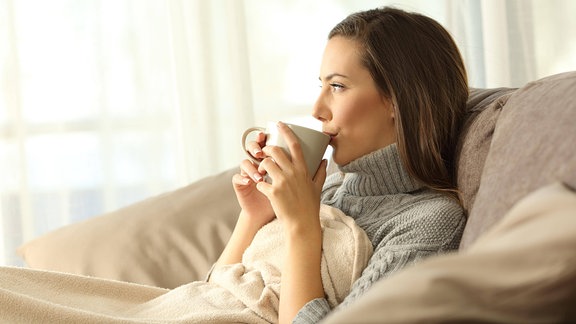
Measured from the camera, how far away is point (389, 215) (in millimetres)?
1677

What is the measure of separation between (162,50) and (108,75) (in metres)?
0.23

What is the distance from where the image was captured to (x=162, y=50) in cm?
360

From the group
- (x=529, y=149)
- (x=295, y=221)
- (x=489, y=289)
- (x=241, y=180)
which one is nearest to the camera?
(x=489, y=289)

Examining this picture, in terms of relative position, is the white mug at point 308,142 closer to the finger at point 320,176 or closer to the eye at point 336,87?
the finger at point 320,176

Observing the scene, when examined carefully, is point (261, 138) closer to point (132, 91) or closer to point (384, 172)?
point (384, 172)

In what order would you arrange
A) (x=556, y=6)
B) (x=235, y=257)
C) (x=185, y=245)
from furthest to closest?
(x=556, y=6), (x=185, y=245), (x=235, y=257)

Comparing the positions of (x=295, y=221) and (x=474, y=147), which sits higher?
(x=474, y=147)

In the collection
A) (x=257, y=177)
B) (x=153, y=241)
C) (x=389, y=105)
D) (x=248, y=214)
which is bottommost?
(x=153, y=241)

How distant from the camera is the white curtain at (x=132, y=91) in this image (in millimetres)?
3547

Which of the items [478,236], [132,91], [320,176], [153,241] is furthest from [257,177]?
[132,91]

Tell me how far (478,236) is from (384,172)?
54cm

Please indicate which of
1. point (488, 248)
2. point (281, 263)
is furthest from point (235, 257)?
point (488, 248)

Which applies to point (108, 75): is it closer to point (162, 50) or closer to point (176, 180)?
point (162, 50)

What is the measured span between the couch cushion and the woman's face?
1.28 ft
